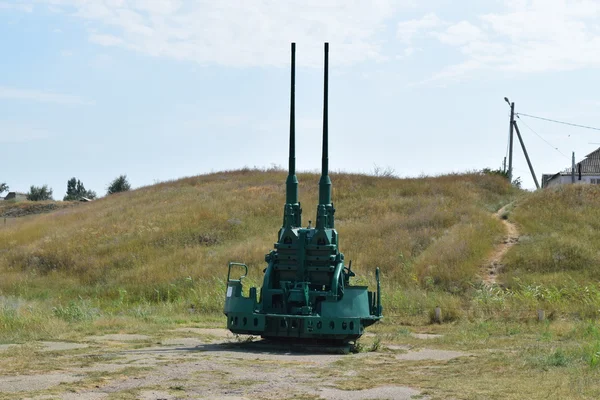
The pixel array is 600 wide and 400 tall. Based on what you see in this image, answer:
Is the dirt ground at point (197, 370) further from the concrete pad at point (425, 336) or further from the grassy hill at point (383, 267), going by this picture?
the concrete pad at point (425, 336)

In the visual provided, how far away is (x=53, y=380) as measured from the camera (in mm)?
10750

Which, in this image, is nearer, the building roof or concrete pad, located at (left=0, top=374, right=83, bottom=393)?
concrete pad, located at (left=0, top=374, right=83, bottom=393)

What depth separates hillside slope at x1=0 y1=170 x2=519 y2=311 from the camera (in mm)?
29922

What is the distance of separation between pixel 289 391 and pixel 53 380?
2773mm

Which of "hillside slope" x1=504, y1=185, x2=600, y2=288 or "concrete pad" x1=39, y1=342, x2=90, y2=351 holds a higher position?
"hillside slope" x1=504, y1=185, x2=600, y2=288

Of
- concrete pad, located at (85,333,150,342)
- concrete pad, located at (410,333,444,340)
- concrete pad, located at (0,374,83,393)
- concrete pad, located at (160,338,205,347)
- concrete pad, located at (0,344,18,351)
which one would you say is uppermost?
concrete pad, located at (410,333,444,340)

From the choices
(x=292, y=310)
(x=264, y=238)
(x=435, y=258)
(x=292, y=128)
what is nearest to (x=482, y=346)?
(x=292, y=310)

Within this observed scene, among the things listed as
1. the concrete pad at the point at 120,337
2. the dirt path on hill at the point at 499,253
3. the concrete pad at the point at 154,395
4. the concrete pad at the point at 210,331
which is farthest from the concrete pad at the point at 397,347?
the dirt path on hill at the point at 499,253

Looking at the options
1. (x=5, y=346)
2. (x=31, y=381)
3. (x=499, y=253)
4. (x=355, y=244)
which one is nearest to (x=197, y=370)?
(x=31, y=381)

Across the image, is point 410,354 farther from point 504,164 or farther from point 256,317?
point 504,164

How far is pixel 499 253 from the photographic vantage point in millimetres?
31922

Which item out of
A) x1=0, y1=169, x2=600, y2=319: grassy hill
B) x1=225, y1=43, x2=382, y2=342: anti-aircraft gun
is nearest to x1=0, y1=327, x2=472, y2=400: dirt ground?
x1=225, y1=43, x2=382, y2=342: anti-aircraft gun

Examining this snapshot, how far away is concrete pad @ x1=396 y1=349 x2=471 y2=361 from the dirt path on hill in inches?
514

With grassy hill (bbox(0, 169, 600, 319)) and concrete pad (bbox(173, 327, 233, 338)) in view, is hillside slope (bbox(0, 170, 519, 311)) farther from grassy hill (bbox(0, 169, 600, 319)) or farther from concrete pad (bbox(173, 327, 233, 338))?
concrete pad (bbox(173, 327, 233, 338))
